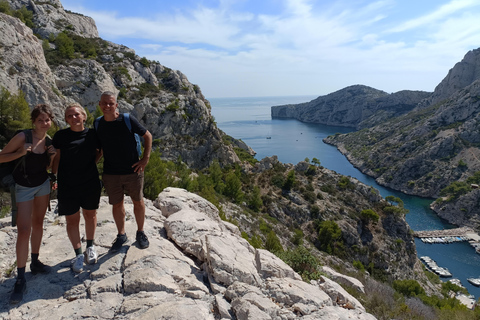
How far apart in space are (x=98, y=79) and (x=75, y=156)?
3097cm

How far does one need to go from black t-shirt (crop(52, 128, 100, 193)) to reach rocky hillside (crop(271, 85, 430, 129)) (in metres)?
158

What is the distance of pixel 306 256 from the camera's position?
691cm

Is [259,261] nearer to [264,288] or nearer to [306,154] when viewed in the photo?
[264,288]

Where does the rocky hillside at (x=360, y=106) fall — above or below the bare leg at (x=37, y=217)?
above

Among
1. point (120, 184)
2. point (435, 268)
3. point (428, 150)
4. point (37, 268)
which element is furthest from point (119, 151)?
point (428, 150)

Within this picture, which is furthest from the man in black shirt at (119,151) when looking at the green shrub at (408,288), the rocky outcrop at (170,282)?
the green shrub at (408,288)

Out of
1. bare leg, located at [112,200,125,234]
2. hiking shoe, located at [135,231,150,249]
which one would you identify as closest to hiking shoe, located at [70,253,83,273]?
bare leg, located at [112,200,125,234]

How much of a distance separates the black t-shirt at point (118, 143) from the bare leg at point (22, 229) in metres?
1.11

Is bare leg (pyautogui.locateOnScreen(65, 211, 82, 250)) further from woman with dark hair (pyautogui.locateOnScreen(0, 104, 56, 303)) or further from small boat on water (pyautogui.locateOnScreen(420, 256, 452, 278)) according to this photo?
small boat on water (pyautogui.locateOnScreen(420, 256, 452, 278))

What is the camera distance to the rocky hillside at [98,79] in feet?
67.7

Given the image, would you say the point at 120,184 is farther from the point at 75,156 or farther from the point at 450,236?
the point at 450,236

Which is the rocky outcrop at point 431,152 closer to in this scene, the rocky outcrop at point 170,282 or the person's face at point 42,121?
the rocky outcrop at point 170,282

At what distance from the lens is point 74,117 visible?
3811mm

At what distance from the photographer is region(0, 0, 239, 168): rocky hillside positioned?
20.6 meters
